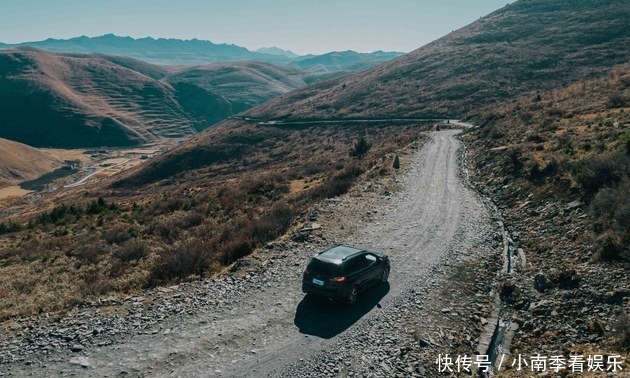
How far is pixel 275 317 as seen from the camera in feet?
44.0

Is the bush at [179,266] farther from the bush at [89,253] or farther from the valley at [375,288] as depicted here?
the bush at [89,253]

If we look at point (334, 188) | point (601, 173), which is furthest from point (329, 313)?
point (334, 188)

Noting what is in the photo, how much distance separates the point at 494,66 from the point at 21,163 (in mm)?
150121

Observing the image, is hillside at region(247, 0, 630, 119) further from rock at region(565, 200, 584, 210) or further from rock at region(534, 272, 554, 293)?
rock at region(534, 272, 554, 293)

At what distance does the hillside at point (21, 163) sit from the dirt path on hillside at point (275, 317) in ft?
452

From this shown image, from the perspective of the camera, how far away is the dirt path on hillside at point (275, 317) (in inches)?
433

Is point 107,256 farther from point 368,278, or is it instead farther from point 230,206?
point 368,278

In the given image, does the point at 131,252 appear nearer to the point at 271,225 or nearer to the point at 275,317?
the point at 271,225

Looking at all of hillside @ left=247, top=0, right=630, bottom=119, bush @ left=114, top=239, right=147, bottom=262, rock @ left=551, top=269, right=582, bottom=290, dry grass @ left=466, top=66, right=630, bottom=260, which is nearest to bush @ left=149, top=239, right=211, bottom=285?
→ bush @ left=114, top=239, right=147, bottom=262

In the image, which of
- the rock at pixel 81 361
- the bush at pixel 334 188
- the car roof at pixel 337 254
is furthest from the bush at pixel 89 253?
the bush at pixel 334 188

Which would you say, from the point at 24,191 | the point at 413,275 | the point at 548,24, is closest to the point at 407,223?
the point at 413,275

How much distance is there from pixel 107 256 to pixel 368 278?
1407 centimetres

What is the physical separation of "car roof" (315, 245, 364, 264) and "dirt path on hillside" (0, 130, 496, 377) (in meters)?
1.63

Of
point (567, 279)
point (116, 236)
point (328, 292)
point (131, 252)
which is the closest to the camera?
point (328, 292)
